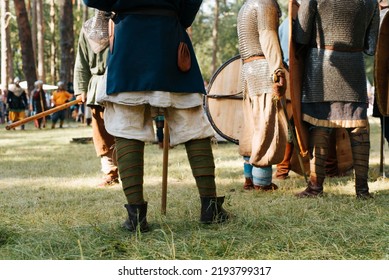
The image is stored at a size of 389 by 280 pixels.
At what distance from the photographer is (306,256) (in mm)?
3102

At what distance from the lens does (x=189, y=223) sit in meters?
3.85

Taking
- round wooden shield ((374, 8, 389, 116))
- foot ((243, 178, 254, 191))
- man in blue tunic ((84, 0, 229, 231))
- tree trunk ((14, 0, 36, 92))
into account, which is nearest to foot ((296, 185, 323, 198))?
foot ((243, 178, 254, 191))

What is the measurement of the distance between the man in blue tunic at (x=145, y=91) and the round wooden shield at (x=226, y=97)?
2196mm

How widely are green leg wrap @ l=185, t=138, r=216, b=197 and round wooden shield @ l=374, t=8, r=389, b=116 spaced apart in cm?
227

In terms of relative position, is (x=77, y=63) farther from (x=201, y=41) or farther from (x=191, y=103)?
(x=201, y=41)

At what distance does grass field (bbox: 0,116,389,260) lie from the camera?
3203 millimetres

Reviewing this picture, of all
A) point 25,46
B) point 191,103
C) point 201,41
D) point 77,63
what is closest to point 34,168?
point 77,63

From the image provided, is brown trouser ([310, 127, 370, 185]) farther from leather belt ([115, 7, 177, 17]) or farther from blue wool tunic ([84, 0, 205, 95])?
leather belt ([115, 7, 177, 17])

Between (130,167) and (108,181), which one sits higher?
(130,167)

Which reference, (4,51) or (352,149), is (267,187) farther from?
(4,51)

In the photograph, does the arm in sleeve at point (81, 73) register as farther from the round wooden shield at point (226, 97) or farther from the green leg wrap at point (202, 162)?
the green leg wrap at point (202, 162)

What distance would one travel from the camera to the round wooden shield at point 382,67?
5492mm

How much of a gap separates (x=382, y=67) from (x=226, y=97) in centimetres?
142

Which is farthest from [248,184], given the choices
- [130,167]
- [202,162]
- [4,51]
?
[4,51]
